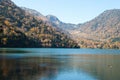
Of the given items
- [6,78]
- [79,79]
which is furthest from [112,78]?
[6,78]

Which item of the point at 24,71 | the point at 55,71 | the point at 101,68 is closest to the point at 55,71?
the point at 55,71

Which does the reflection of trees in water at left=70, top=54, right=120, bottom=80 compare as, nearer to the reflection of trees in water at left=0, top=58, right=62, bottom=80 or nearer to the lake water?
the lake water

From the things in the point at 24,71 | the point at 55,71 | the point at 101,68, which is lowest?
the point at 101,68

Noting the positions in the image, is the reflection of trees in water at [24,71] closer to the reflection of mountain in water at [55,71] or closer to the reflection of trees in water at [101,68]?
the reflection of mountain in water at [55,71]

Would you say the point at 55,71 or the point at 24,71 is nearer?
the point at 24,71

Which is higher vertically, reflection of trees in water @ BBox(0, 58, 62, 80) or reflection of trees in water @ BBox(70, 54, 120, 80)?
reflection of trees in water @ BBox(0, 58, 62, 80)

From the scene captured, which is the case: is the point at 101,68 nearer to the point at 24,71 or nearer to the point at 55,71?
the point at 55,71

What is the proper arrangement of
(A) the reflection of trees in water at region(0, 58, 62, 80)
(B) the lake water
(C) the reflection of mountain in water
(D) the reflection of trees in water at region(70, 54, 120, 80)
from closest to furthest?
(A) the reflection of trees in water at region(0, 58, 62, 80)
(C) the reflection of mountain in water
(B) the lake water
(D) the reflection of trees in water at region(70, 54, 120, 80)

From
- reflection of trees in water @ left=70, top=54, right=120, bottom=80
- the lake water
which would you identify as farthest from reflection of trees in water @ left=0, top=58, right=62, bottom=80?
reflection of trees in water @ left=70, top=54, right=120, bottom=80

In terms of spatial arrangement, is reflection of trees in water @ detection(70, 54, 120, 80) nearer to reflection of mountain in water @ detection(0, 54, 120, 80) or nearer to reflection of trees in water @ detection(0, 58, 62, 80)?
reflection of mountain in water @ detection(0, 54, 120, 80)

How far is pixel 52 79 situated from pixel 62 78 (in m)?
3.62

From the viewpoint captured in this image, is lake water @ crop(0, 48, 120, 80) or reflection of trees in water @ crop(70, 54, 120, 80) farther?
reflection of trees in water @ crop(70, 54, 120, 80)

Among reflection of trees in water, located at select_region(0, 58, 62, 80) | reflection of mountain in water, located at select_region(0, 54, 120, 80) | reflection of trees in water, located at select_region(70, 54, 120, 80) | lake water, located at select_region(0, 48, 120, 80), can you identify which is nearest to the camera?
reflection of trees in water, located at select_region(0, 58, 62, 80)

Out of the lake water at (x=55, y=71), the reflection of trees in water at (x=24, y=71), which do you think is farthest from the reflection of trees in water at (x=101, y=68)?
the reflection of trees in water at (x=24, y=71)
